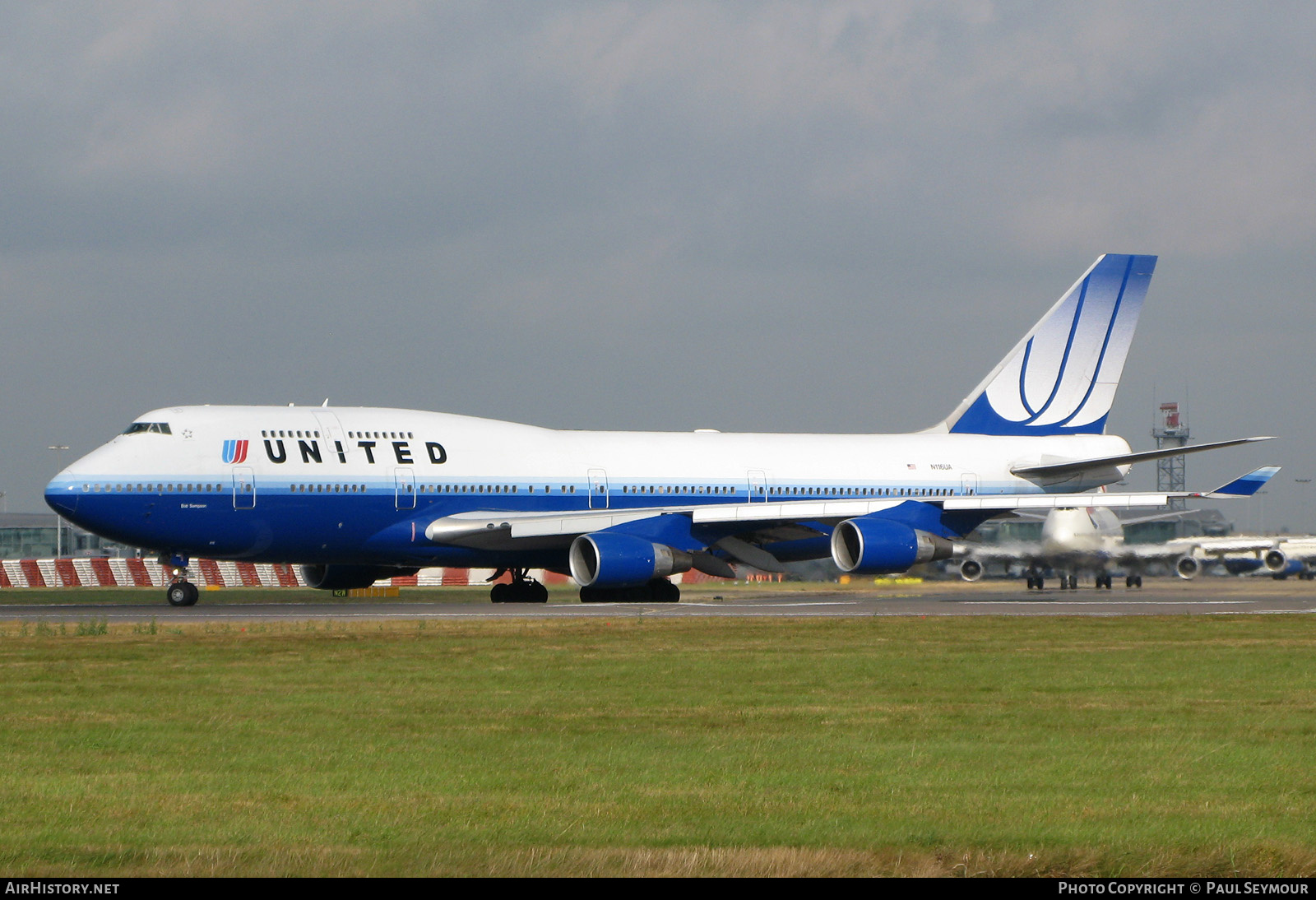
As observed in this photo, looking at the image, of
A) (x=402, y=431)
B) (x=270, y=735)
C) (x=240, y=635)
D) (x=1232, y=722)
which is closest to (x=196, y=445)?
(x=402, y=431)

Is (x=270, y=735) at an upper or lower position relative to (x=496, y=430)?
lower

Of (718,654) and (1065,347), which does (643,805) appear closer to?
(718,654)

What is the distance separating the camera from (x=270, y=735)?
43.5 ft

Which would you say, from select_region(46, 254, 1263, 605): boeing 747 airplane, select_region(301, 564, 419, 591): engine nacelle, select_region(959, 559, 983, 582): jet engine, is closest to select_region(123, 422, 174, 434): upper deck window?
select_region(46, 254, 1263, 605): boeing 747 airplane

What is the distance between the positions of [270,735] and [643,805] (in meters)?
4.53

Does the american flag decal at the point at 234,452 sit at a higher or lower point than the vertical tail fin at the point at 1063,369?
lower

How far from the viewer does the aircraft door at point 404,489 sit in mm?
38281

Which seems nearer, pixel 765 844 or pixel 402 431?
pixel 765 844

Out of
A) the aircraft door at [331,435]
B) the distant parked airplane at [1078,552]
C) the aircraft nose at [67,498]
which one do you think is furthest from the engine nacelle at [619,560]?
the distant parked airplane at [1078,552]

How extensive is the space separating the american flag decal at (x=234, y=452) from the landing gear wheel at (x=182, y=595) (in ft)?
9.97

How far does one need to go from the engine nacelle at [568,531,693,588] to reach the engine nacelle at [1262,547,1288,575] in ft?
157

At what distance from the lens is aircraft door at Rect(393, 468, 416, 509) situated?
38281mm

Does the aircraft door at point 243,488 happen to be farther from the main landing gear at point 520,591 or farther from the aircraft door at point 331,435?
the main landing gear at point 520,591

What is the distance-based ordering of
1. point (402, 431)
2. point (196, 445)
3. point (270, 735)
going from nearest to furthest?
point (270, 735), point (196, 445), point (402, 431)
